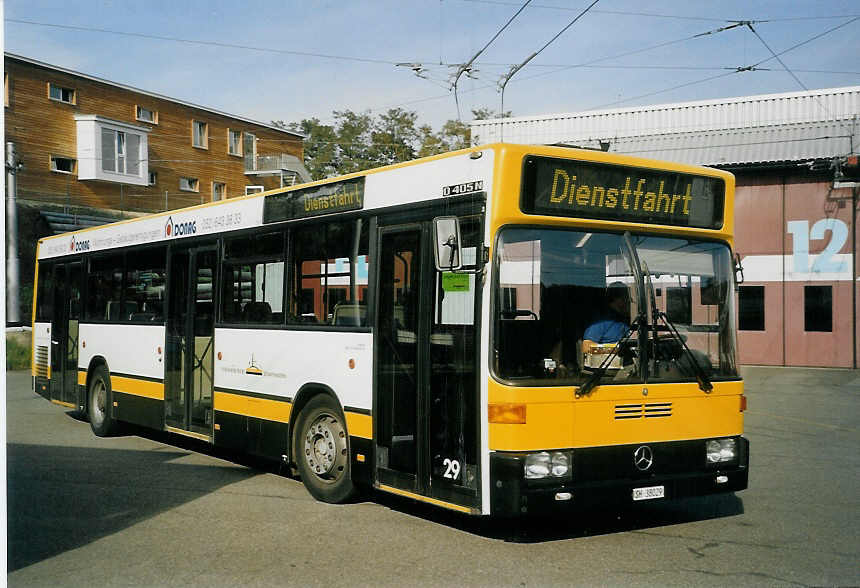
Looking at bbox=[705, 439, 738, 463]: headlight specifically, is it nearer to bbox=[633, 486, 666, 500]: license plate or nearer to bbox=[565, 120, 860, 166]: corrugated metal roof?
bbox=[633, 486, 666, 500]: license plate

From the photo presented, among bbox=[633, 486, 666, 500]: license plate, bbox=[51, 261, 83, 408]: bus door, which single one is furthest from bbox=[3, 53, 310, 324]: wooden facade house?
bbox=[633, 486, 666, 500]: license plate

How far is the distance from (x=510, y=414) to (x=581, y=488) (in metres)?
0.77

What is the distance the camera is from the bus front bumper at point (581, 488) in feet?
21.8

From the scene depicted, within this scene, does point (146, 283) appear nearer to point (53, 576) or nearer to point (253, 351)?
point (253, 351)

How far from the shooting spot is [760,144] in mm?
28812

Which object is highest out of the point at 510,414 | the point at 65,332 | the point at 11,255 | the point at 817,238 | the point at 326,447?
the point at 817,238

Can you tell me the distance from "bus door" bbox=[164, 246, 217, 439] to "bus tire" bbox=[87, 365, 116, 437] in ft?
6.75

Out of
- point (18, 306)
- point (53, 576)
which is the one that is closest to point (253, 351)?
point (53, 576)

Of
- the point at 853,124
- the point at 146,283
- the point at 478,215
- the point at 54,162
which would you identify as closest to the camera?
the point at 478,215

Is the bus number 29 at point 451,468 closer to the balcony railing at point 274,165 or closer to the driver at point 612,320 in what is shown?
the driver at point 612,320

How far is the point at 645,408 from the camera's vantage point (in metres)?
7.14

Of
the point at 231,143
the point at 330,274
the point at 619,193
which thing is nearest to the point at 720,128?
the point at 330,274

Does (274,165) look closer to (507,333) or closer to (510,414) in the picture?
(507,333)

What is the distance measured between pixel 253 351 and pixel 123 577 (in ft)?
13.8
